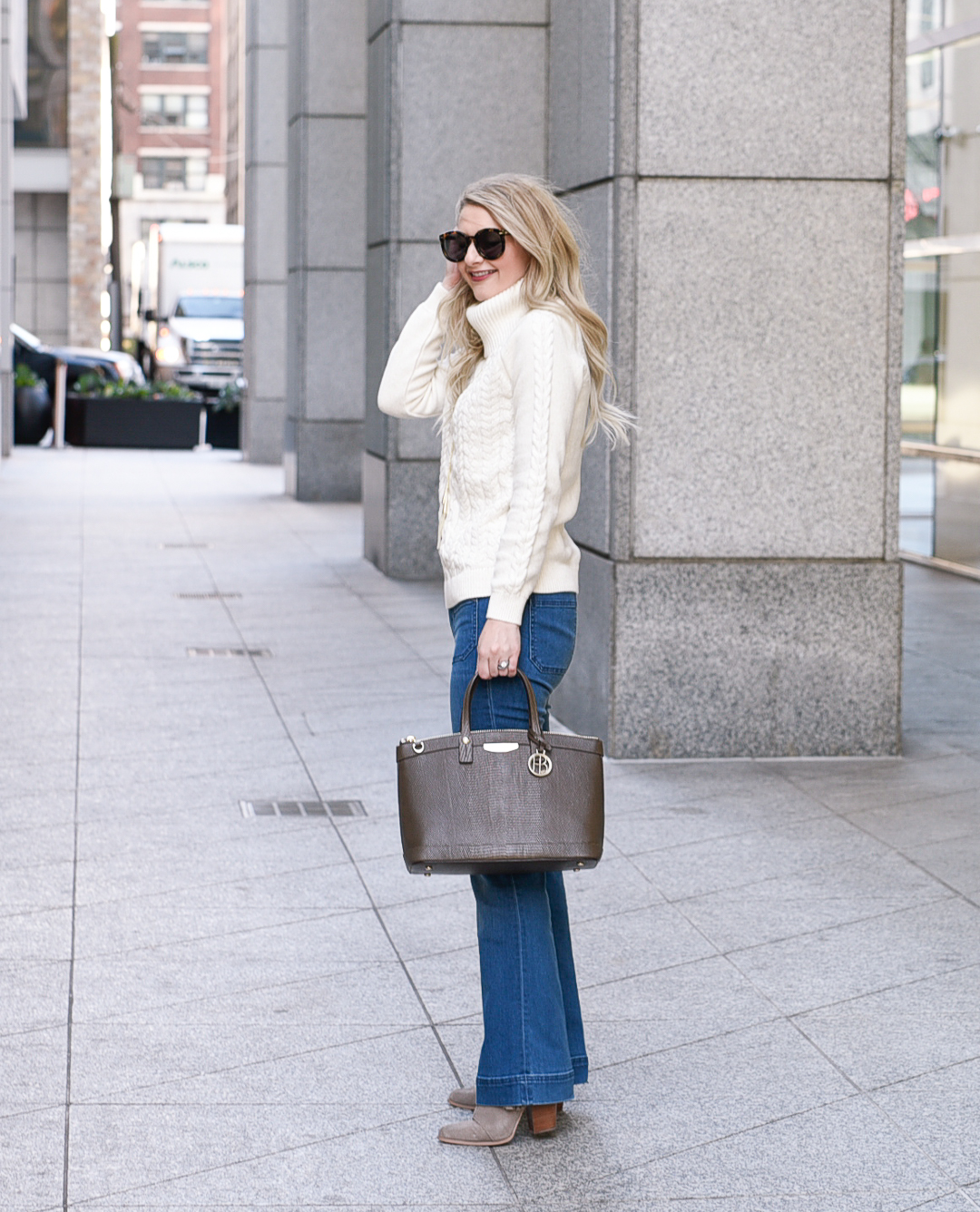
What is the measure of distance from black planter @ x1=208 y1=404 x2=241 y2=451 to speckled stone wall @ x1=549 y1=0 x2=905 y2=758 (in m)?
21.8

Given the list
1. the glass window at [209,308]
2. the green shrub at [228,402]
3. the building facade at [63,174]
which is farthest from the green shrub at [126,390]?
the building facade at [63,174]

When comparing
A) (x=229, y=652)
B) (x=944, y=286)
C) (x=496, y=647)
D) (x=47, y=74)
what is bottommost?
(x=229, y=652)

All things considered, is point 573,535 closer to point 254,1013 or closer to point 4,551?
point 254,1013

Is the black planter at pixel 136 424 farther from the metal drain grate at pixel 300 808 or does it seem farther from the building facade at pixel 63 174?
the metal drain grate at pixel 300 808

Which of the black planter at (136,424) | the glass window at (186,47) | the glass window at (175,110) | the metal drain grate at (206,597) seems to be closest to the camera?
the metal drain grate at (206,597)

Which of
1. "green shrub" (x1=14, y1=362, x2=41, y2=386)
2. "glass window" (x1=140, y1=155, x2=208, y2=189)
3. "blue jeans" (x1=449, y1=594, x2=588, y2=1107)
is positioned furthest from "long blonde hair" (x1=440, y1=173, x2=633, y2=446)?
"glass window" (x1=140, y1=155, x2=208, y2=189)

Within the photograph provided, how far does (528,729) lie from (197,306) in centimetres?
3454

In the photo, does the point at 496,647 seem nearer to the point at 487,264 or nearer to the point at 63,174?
the point at 487,264

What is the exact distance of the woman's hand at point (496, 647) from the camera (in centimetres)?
343

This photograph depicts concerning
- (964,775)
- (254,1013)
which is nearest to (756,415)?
(964,775)

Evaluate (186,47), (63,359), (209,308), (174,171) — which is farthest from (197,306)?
(186,47)

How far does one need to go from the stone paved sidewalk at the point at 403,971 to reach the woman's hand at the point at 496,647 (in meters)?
0.91

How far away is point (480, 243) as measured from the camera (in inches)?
138

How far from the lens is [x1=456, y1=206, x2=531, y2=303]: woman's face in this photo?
3.53 metres
